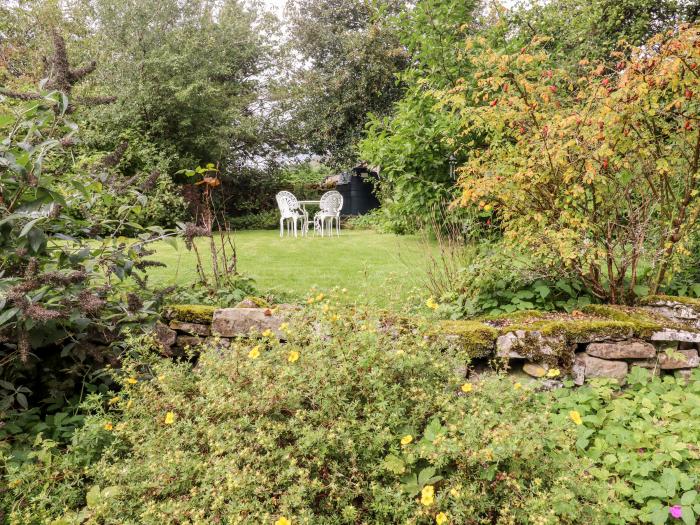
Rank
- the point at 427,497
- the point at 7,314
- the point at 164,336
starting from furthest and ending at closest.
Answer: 1. the point at 164,336
2. the point at 7,314
3. the point at 427,497

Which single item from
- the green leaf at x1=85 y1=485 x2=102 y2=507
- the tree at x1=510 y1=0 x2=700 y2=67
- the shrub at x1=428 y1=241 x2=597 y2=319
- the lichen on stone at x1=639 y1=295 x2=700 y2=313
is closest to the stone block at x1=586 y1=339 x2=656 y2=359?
the lichen on stone at x1=639 y1=295 x2=700 y2=313

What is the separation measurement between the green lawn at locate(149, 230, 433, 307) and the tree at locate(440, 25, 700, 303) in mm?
934

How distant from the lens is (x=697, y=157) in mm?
2803

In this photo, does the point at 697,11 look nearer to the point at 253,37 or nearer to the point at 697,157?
the point at 697,157

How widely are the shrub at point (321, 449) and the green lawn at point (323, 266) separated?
0.63 m

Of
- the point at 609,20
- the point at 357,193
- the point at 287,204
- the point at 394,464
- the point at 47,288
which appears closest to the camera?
the point at 394,464

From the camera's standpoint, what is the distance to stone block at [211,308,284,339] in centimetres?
279

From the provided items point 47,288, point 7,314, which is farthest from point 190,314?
point 7,314

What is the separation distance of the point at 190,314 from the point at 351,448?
1.59 m

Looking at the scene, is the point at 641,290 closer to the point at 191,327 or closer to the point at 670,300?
the point at 670,300

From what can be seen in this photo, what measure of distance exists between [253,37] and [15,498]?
14340 mm

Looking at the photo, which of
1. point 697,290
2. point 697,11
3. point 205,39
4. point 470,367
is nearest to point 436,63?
point 697,290

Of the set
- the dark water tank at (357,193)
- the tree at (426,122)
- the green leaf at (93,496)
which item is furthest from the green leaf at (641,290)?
the dark water tank at (357,193)

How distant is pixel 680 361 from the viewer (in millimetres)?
2578
